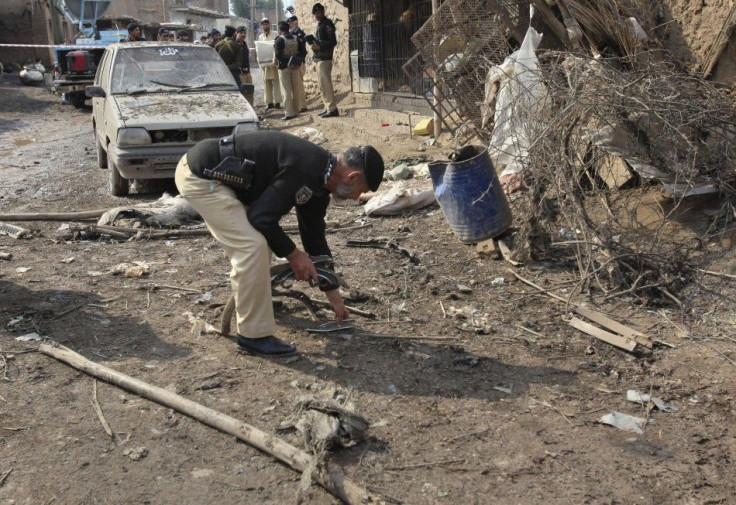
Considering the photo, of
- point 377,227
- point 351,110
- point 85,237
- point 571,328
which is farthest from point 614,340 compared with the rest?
point 351,110

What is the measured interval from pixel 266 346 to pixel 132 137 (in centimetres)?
475

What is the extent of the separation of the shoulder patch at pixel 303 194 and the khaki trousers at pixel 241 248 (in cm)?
31

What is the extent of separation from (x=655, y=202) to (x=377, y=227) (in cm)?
276

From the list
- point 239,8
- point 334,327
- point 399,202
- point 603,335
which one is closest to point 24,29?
point 399,202

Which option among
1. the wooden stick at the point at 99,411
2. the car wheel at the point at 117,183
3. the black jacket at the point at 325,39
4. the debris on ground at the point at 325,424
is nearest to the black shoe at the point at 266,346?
the debris on ground at the point at 325,424

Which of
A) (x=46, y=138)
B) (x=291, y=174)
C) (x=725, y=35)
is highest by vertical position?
(x=725, y=35)

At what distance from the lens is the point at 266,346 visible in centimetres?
442

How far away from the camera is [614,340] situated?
4.61m

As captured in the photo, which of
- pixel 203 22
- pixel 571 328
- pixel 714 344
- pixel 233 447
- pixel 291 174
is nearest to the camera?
pixel 233 447

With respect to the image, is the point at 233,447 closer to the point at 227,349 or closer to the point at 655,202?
the point at 227,349

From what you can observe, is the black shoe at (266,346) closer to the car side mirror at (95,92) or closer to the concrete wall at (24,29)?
the car side mirror at (95,92)

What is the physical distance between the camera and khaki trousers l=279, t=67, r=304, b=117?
15.2 m

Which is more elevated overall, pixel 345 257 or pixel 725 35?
pixel 725 35

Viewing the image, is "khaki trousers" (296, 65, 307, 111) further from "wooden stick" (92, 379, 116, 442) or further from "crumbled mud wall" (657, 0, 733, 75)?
"wooden stick" (92, 379, 116, 442)
